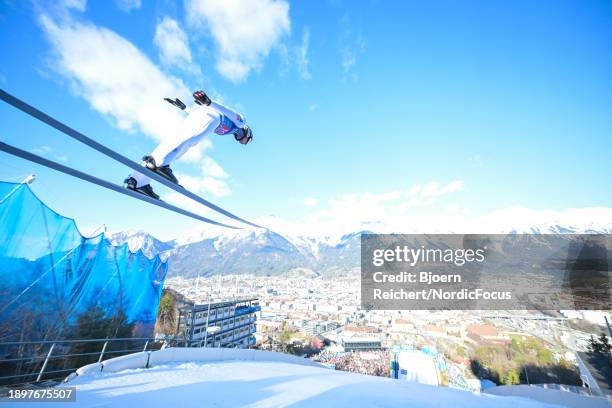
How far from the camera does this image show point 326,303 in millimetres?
80000

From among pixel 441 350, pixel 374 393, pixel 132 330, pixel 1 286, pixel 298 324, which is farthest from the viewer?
pixel 298 324

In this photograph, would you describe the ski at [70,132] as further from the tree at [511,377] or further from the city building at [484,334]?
the city building at [484,334]

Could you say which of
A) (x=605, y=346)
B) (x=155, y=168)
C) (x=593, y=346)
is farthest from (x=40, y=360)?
(x=605, y=346)

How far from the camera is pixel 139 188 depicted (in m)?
3.17

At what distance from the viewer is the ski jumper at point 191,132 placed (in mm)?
3012

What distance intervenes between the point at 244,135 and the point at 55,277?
6.81m

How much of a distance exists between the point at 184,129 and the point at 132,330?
9.86 meters

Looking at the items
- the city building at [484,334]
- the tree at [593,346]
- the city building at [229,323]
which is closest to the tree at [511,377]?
the city building at [484,334]

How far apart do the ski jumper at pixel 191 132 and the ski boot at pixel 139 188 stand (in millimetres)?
44

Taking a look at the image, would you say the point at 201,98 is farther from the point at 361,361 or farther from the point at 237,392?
the point at 361,361

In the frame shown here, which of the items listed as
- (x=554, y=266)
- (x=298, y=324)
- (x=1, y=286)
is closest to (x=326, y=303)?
(x=298, y=324)

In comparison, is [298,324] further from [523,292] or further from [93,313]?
[93,313]

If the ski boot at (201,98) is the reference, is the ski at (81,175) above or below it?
below

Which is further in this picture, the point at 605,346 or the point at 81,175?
the point at 605,346
